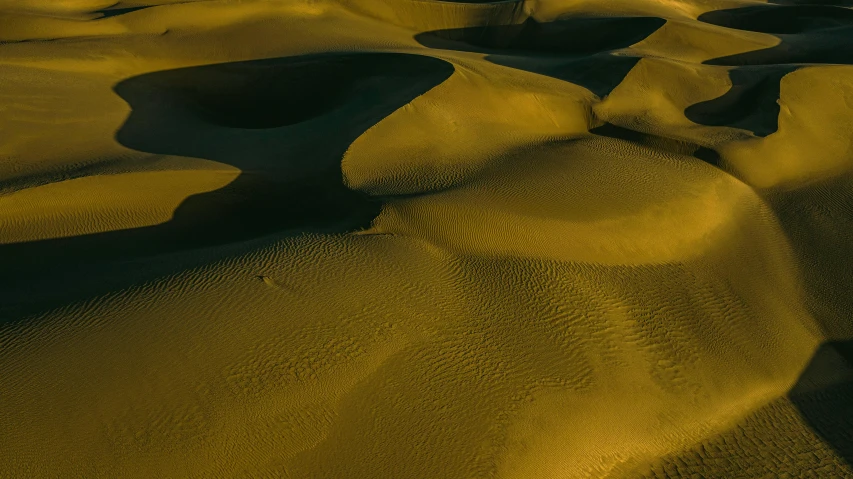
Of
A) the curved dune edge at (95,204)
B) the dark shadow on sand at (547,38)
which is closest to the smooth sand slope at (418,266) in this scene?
the curved dune edge at (95,204)

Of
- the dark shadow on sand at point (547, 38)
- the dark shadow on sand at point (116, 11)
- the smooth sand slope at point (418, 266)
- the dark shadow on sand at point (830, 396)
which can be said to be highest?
the dark shadow on sand at point (116, 11)

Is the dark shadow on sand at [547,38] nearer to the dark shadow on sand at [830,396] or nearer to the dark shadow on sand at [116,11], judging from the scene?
the dark shadow on sand at [116,11]

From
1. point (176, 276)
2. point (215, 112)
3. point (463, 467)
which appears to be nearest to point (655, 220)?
point (463, 467)

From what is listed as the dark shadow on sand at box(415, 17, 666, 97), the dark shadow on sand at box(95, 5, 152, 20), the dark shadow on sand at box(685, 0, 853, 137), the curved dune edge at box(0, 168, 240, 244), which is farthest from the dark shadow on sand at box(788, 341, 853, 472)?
the dark shadow on sand at box(95, 5, 152, 20)

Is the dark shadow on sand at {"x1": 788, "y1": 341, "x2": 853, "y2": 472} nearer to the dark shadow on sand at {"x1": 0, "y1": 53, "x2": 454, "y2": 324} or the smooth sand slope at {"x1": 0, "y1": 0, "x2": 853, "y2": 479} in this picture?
the smooth sand slope at {"x1": 0, "y1": 0, "x2": 853, "y2": 479}

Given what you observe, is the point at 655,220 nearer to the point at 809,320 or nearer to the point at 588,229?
the point at 588,229
